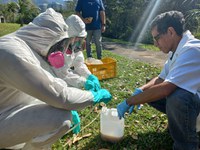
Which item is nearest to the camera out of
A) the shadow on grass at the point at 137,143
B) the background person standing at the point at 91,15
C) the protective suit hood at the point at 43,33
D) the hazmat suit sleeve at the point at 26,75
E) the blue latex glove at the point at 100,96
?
the hazmat suit sleeve at the point at 26,75

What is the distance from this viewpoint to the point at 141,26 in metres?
13.7

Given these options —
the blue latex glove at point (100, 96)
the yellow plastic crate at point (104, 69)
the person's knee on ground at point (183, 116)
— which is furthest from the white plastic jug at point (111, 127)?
the yellow plastic crate at point (104, 69)

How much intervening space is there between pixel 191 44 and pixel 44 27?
1.24 metres

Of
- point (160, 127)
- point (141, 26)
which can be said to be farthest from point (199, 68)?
point (141, 26)

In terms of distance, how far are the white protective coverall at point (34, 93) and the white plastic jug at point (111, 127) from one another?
0.58 m

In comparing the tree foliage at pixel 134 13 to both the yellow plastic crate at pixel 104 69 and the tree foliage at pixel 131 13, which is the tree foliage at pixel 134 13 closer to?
the tree foliage at pixel 131 13

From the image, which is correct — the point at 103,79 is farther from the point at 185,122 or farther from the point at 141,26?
the point at 141,26

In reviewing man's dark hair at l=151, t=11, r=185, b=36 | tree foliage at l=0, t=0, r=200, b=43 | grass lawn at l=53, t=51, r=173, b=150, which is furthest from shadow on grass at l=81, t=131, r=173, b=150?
tree foliage at l=0, t=0, r=200, b=43

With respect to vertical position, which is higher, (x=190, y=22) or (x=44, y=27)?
(x=44, y=27)

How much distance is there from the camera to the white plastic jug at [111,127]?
8.39 ft

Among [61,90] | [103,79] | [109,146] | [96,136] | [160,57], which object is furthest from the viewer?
[160,57]

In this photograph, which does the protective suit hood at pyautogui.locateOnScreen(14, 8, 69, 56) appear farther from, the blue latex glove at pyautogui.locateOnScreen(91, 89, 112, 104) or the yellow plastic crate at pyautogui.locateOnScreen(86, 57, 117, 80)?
the yellow plastic crate at pyautogui.locateOnScreen(86, 57, 117, 80)

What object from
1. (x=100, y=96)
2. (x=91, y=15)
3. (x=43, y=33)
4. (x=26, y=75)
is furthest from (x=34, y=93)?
(x=91, y=15)

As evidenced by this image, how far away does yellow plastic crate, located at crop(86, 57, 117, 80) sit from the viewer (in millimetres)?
4501
